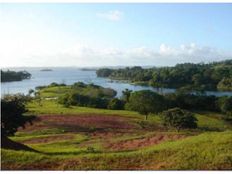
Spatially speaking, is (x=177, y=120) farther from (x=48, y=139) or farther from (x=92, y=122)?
(x=48, y=139)

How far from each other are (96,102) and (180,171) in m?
35.4

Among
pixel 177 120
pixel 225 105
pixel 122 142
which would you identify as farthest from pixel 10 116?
pixel 225 105

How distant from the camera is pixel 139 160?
1173 cm

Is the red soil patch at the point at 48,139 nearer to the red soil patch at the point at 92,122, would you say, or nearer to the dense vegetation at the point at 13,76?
the red soil patch at the point at 92,122

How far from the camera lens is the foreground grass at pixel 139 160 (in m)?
11.2

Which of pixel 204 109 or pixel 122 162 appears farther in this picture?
pixel 204 109

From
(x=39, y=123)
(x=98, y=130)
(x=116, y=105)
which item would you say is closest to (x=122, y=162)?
(x=98, y=130)

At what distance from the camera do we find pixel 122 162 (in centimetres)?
1162

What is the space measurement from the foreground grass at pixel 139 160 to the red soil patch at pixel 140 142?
4664 millimetres

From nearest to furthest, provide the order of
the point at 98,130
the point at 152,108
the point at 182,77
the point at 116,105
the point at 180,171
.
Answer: the point at 180,171, the point at 98,130, the point at 152,108, the point at 116,105, the point at 182,77

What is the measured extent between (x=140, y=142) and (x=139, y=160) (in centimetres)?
645

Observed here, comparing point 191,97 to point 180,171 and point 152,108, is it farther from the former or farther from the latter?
point 180,171

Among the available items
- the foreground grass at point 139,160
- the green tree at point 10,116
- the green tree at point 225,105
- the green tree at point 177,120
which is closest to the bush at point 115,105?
the green tree at point 225,105

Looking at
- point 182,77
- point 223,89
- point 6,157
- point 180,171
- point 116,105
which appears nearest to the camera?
point 180,171
